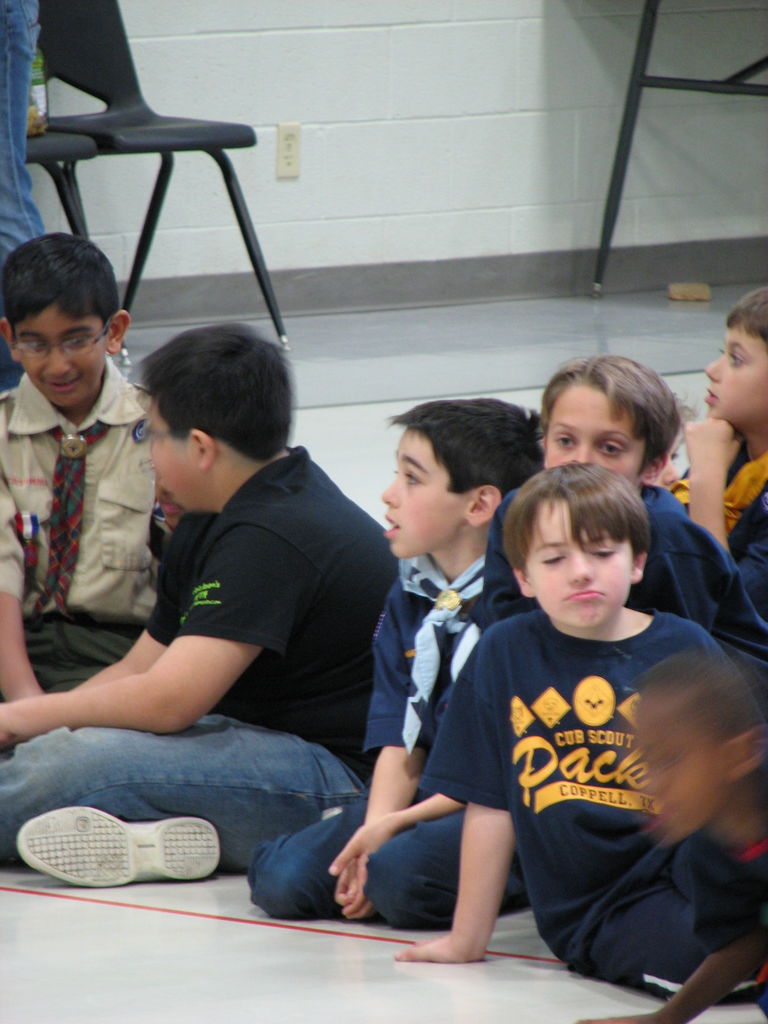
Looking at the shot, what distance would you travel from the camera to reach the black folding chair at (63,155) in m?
4.19

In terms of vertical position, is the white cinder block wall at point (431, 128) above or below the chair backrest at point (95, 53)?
below

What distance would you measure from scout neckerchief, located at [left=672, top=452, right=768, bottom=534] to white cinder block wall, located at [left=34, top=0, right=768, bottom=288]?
3425mm

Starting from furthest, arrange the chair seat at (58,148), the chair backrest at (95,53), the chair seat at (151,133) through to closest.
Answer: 1. the chair backrest at (95,53)
2. the chair seat at (151,133)
3. the chair seat at (58,148)

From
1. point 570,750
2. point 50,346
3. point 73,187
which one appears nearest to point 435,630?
point 570,750

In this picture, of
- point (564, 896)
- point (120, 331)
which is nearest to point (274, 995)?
point (564, 896)

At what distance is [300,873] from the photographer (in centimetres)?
182

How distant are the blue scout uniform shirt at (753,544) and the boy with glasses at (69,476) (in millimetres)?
832

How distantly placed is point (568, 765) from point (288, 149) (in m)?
4.43

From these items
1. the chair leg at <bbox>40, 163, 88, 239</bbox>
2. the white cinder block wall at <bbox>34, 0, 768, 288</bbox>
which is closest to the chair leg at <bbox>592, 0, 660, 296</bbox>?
the white cinder block wall at <bbox>34, 0, 768, 288</bbox>

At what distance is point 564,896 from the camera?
5.26 ft

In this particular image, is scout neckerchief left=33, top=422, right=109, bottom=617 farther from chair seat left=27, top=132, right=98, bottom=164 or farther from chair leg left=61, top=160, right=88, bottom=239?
chair leg left=61, top=160, right=88, bottom=239

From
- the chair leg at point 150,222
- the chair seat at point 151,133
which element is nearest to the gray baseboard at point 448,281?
the chair leg at point 150,222

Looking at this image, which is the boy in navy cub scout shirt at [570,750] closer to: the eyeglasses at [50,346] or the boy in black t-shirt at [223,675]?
the boy in black t-shirt at [223,675]

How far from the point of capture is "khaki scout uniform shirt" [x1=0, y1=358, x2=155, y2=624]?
2.29 meters
